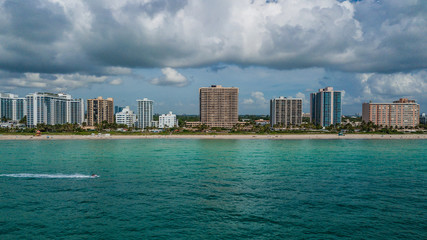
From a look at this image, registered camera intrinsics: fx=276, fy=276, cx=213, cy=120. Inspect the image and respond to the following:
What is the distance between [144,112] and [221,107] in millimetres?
52782

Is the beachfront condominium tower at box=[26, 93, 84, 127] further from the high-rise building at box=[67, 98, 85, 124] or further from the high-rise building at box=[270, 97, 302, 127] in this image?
the high-rise building at box=[270, 97, 302, 127]

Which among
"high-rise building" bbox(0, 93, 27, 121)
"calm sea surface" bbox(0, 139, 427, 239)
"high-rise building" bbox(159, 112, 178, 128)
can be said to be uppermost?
"high-rise building" bbox(0, 93, 27, 121)

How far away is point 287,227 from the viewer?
835 inches

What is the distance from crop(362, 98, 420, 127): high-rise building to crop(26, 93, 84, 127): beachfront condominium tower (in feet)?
642

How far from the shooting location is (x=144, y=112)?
18588 cm

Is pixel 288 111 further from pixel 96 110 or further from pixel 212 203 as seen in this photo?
pixel 212 203

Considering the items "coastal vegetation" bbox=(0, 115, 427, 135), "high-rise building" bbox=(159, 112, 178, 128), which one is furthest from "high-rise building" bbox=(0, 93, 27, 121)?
"high-rise building" bbox=(159, 112, 178, 128)

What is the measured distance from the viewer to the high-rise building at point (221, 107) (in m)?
174

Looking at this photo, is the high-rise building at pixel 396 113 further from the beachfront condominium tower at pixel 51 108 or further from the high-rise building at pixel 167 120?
the beachfront condominium tower at pixel 51 108

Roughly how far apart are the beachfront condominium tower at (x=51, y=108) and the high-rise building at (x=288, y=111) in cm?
13350

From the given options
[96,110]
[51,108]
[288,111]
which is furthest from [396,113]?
[51,108]

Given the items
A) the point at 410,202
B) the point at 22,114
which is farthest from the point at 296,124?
the point at 22,114

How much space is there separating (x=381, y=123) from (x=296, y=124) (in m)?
55.1

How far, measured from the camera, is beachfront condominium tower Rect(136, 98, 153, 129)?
185 m
